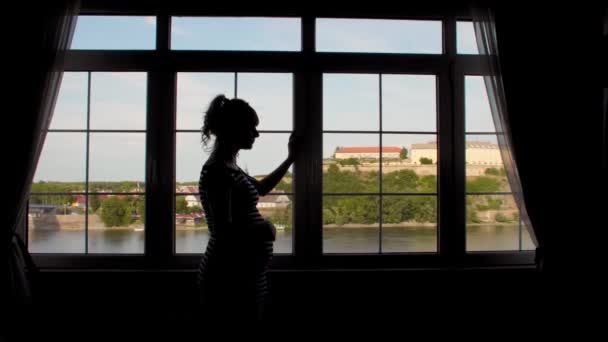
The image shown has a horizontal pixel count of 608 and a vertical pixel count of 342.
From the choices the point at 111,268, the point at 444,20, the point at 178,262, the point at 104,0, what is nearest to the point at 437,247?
the point at 444,20

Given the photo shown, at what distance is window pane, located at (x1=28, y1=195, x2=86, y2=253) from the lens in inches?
91.0

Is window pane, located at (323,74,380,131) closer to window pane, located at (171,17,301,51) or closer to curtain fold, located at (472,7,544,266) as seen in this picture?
window pane, located at (171,17,301,51)

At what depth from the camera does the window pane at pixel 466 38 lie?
2359 millimetres

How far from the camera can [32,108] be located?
207 cm

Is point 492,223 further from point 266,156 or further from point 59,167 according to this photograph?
point 59,167

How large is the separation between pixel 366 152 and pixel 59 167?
1.95m

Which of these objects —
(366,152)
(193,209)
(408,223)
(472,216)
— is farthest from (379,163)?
(193,209)

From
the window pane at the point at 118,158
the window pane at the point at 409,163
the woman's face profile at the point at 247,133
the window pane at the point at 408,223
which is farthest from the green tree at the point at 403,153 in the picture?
the window pane at the point at 118,158

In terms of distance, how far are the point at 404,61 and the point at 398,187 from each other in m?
0.80

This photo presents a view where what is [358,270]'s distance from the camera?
2.25 metres

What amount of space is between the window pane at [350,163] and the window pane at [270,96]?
0.30m

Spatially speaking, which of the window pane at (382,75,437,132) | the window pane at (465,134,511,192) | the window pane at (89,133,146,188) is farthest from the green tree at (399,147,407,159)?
the window pane at (89,133,146,188)

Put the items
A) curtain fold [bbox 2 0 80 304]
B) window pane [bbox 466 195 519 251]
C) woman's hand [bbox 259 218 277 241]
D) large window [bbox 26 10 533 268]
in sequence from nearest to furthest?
woman's hand [bbox 259 218 277 241]
curtain fold [bbox 2 0 80 304]
large window [bbox 26 10 533 268]
window pane [bbox 466 195 519 251]

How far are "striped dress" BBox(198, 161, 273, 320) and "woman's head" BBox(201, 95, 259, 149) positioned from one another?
0.16 m
